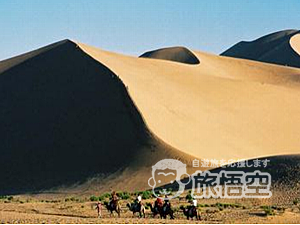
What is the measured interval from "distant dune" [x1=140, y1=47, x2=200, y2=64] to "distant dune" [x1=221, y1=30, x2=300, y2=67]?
2029 cm

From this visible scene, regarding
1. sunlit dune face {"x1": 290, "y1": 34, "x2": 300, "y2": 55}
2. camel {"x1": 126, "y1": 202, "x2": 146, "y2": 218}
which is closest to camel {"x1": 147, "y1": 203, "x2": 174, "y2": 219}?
camel {"x1": 126, "y1": 202, "x2": 146, "y2": 218}

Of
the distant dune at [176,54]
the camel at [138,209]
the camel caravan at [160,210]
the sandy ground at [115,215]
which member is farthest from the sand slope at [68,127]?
the distant dune at [176,54]

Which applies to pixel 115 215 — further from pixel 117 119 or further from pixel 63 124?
pixel 63 124

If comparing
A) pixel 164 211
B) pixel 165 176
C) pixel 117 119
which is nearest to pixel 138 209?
pixel 164 211

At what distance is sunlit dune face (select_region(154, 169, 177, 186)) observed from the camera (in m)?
39.4

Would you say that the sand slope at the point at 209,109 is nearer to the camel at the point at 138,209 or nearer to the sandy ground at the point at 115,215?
the sandy ground at the point at 115,215

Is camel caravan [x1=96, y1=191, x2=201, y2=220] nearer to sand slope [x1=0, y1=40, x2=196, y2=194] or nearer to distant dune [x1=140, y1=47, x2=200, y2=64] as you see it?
sand slope [x1=0, y1=40, x2=196, y2=194]

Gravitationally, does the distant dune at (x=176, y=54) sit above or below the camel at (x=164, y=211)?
above

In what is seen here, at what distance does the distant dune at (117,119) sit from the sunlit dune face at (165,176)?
64 centimetres

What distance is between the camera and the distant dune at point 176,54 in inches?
3638

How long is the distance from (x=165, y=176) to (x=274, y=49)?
94.4m

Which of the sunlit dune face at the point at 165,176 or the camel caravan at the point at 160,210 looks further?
the sunlit dune face at the point at 165,176

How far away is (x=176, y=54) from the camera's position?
104 metres

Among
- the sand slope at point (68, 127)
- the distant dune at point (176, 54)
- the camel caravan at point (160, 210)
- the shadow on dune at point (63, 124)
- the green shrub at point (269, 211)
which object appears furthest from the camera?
the distant dune at point (176, 54)
